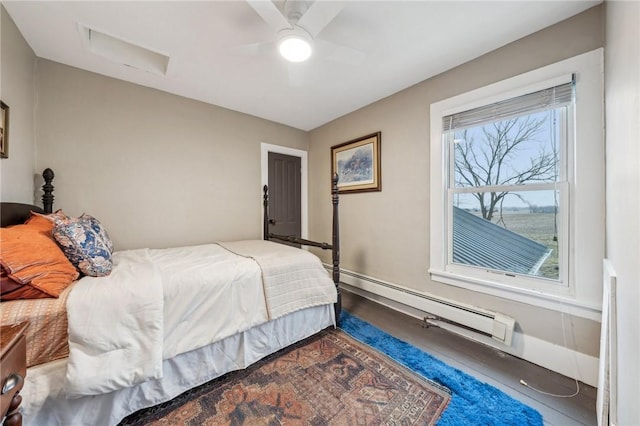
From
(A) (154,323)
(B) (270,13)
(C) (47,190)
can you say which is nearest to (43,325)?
(A) (154,323)

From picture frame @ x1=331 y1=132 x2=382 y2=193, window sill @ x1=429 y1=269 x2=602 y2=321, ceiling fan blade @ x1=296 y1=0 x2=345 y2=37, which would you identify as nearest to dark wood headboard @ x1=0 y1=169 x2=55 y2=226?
ceiling fan blade @ x1=296 y1=0 x2=345 y2=37

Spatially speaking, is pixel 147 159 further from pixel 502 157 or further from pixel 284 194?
pixel 502 157

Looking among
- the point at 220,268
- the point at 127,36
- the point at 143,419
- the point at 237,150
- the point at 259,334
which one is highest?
the point at 127,36

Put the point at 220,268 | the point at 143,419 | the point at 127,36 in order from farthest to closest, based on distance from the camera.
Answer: the point at 127,36 → the point at 220,268 → the point at 143,419

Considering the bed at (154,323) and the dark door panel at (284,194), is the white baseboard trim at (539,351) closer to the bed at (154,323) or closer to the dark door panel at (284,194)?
the bed at (154,323)

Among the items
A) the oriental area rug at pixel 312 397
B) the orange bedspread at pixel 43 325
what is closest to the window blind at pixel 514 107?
the oriental area rug at pixel 312 397

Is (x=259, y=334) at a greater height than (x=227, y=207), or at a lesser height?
lesser

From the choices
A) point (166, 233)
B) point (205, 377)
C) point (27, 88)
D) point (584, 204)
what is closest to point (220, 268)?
point (205, 377)

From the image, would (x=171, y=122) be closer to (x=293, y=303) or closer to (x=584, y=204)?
(x=293, y=303)

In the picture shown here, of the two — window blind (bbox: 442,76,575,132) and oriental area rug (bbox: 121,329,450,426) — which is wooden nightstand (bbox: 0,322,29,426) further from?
window blind (bbox: 442,76,575,132)

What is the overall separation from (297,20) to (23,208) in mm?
2311

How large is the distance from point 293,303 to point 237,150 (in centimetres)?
225

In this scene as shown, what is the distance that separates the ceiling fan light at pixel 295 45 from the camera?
145 cm

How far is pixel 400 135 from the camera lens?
2.65 metres
